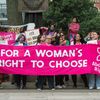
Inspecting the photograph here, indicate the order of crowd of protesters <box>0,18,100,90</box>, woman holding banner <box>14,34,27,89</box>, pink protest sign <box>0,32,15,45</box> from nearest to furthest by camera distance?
crowd of protesters <box>0,18,100,90</box>, woman holding banner <box>14,34,27,89</box>, pink protest sign <box>0,32,15,45</box>

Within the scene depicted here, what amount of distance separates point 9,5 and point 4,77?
2.63 metres

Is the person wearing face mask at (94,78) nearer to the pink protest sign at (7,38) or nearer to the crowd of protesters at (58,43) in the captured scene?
the crowd of protesters at (58,43)

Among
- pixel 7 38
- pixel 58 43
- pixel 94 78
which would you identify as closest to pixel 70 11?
pixel 7 38

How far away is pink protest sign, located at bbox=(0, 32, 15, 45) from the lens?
642 inches

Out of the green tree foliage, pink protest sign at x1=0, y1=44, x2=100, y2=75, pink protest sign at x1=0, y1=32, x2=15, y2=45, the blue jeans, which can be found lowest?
the blue jeans

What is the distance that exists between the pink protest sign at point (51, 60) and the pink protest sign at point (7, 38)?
56.1 inches

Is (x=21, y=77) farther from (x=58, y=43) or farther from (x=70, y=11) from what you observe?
(x=70, y=11)

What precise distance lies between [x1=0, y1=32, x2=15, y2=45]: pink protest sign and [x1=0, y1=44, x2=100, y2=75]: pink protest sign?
1.42 meters

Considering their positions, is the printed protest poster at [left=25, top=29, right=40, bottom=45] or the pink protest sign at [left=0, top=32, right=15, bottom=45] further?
the pink protest sign at [left=0, top=32, right=15, bottom=45]
